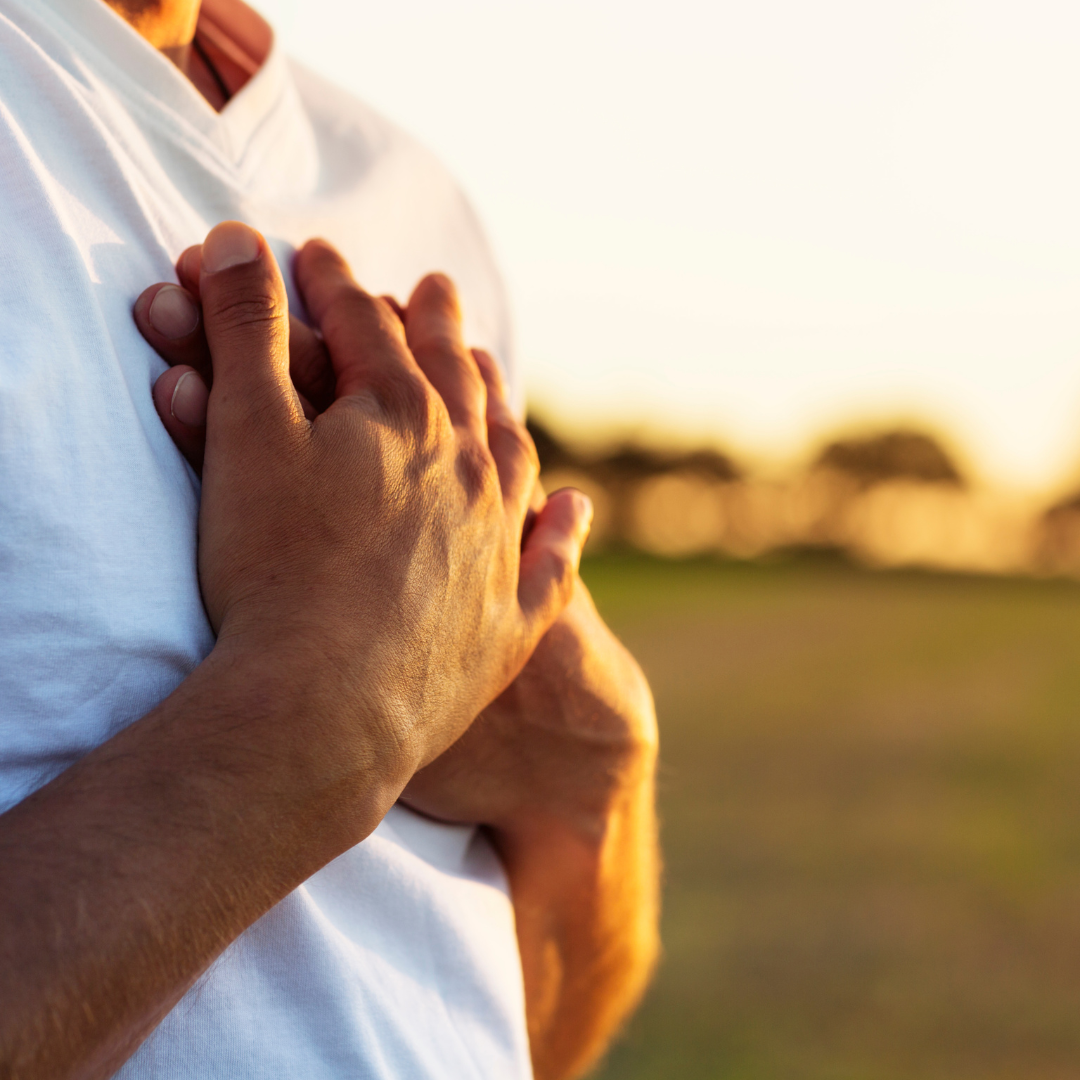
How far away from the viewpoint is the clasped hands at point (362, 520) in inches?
28.7

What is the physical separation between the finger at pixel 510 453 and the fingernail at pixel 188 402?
29cm

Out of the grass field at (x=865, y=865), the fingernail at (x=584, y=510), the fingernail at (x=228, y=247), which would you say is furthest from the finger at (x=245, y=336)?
the grass field at (x=865, y=865)

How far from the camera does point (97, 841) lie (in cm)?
60

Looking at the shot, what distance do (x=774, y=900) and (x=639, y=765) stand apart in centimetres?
655

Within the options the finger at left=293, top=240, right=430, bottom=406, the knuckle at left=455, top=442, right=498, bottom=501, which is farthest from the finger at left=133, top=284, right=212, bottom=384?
the knuckle at left=455, top=442, right=498, bottom=501

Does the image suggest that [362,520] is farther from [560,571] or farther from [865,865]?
[865,865]

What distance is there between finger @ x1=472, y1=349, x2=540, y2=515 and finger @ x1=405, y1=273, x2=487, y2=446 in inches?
1.0

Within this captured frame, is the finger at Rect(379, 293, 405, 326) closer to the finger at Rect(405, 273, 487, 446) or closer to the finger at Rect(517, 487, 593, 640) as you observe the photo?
the finger at Rect(405, 273, 487, 446)

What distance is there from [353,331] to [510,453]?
0.64 feet

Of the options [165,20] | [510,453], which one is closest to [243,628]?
[510,453]

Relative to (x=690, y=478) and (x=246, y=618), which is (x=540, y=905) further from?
(x=690, y=478)

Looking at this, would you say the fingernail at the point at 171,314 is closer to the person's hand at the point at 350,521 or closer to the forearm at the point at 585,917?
the person's hand at the point at 350,521

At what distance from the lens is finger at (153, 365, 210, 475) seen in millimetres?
778

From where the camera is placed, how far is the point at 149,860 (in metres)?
0.61
